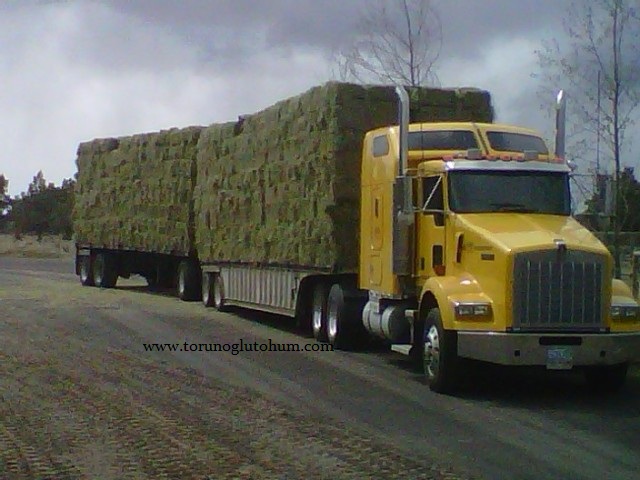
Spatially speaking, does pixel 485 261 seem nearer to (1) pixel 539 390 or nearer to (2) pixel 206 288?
(1) pixel 539 390

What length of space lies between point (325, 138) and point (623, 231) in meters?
6.37

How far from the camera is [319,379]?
14.1 metres

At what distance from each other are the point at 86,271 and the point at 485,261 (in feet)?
76.4

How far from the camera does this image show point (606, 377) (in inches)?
523

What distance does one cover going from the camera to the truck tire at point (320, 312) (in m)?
18.3

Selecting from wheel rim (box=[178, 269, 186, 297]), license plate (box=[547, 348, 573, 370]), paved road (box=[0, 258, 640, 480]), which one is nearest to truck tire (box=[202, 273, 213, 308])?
wheel rim (box=[178, 269, 186, 297])

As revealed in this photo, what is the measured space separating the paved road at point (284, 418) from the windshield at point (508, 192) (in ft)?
7.18

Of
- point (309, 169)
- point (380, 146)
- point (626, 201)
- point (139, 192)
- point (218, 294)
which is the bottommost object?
point (218, 294)

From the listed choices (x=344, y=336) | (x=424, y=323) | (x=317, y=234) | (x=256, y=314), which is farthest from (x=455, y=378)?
(x=256, y=314)

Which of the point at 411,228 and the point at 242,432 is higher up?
the point at 411,228

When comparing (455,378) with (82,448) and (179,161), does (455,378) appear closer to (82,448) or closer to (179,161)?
(82,448)

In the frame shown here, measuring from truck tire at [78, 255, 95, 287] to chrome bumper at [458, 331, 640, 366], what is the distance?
22.9m

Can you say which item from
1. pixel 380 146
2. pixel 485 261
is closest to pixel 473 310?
pixel 485 261

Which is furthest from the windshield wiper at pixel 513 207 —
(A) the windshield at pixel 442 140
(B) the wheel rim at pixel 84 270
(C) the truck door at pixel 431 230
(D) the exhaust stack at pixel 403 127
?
(B) the wheel rim at pixel 84 270
